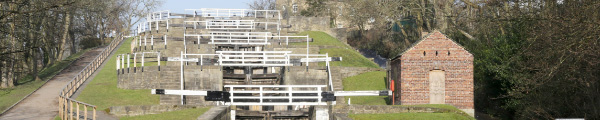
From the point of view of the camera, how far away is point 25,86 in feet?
133

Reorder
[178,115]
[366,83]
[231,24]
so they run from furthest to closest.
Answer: [231,24] → [366,83] → [178,115]

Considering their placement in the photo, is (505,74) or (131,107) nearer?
(131,107)

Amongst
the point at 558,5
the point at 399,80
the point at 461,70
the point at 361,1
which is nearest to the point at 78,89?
the point at 399,80

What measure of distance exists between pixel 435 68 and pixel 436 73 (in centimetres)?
19

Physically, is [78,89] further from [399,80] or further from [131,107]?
[399,80]

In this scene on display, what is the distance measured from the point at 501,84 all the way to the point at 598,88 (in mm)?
8946

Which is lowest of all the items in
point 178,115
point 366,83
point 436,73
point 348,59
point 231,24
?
point 178,115

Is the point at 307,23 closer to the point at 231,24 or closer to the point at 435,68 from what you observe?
the point at 231,24

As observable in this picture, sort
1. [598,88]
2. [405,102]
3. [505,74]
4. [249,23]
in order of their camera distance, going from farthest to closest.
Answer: [249,23], [505,74], [405,102], [598,88]

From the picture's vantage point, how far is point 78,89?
33.6 meters

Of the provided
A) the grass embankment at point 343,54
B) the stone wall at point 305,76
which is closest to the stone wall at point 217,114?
the stone wall at point 305,76

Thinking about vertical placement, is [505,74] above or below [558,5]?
below

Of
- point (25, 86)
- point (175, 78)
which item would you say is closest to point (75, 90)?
point (175, 78)

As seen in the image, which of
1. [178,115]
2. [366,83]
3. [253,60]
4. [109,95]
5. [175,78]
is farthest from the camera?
[366,83]
